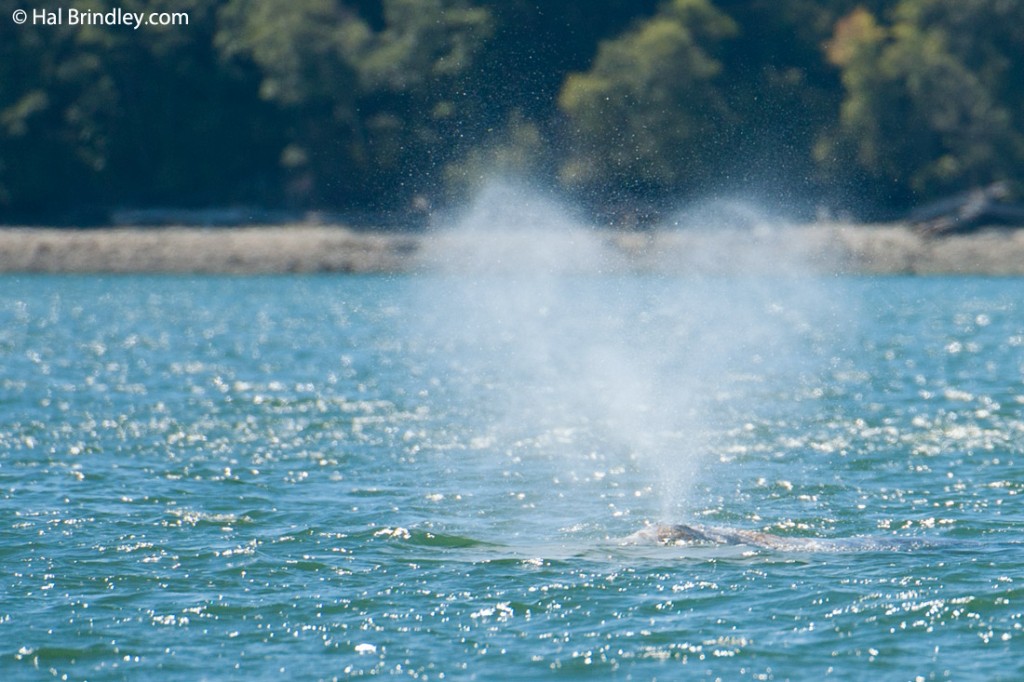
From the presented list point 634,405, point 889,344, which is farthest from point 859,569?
point 889,344

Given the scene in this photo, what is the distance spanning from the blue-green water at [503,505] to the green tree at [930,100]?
3857cm

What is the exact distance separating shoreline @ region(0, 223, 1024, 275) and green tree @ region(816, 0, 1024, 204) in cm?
567

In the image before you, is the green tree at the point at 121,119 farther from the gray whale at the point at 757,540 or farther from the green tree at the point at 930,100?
the gray whale at the point at 757,540

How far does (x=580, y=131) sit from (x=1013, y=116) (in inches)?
971

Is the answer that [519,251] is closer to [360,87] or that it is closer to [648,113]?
[648,113]

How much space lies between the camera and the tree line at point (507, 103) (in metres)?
77.4

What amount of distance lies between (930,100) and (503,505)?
6713 cm

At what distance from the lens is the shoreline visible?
72125mm

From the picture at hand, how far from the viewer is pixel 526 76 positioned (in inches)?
3620

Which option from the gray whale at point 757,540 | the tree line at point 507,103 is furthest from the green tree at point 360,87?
the gray whale at point 757,540

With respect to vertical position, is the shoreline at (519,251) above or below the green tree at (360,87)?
below

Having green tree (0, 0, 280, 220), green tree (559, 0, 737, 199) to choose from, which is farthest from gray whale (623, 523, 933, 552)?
green tree (0, 0, 280, 220)

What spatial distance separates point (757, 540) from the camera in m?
17.1

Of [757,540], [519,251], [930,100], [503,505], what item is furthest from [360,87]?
[757,540]
